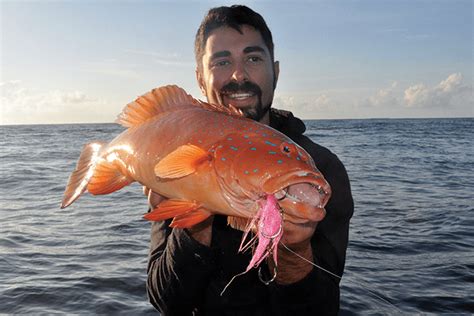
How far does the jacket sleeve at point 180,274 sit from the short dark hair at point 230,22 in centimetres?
194

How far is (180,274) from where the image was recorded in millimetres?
3234

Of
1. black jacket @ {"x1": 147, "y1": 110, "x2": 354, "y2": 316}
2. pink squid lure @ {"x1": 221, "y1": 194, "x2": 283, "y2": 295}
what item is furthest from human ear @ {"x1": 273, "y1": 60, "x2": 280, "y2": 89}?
pink squid lure @ {"x1": 221, "y1": 194, "x2": 283, "y2": 295}

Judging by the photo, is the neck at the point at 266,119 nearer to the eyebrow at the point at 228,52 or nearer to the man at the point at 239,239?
the man at the point at 239,239

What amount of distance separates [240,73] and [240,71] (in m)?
0.03

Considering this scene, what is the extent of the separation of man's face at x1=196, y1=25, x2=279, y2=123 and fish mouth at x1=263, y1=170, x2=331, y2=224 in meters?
1.86

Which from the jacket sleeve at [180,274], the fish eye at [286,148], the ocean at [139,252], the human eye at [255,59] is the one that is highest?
the human eye at [255,59]

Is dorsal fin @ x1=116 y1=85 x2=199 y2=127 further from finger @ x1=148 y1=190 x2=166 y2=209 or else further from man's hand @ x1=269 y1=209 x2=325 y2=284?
man's hand @ x1=269 y1=209 x2=325 y2=284

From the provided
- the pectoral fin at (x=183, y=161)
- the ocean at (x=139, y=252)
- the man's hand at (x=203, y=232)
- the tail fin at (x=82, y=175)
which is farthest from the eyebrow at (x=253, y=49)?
the ocean at (x=139, y=252)

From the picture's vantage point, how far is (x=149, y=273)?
3.70m

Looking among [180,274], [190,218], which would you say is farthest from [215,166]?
[180,274]

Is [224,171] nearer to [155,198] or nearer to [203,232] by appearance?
[203,232]

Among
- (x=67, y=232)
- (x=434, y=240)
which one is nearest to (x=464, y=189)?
(x=434, y=240)

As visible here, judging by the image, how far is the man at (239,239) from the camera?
3.09 metres

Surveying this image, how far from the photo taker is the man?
10.1ft
